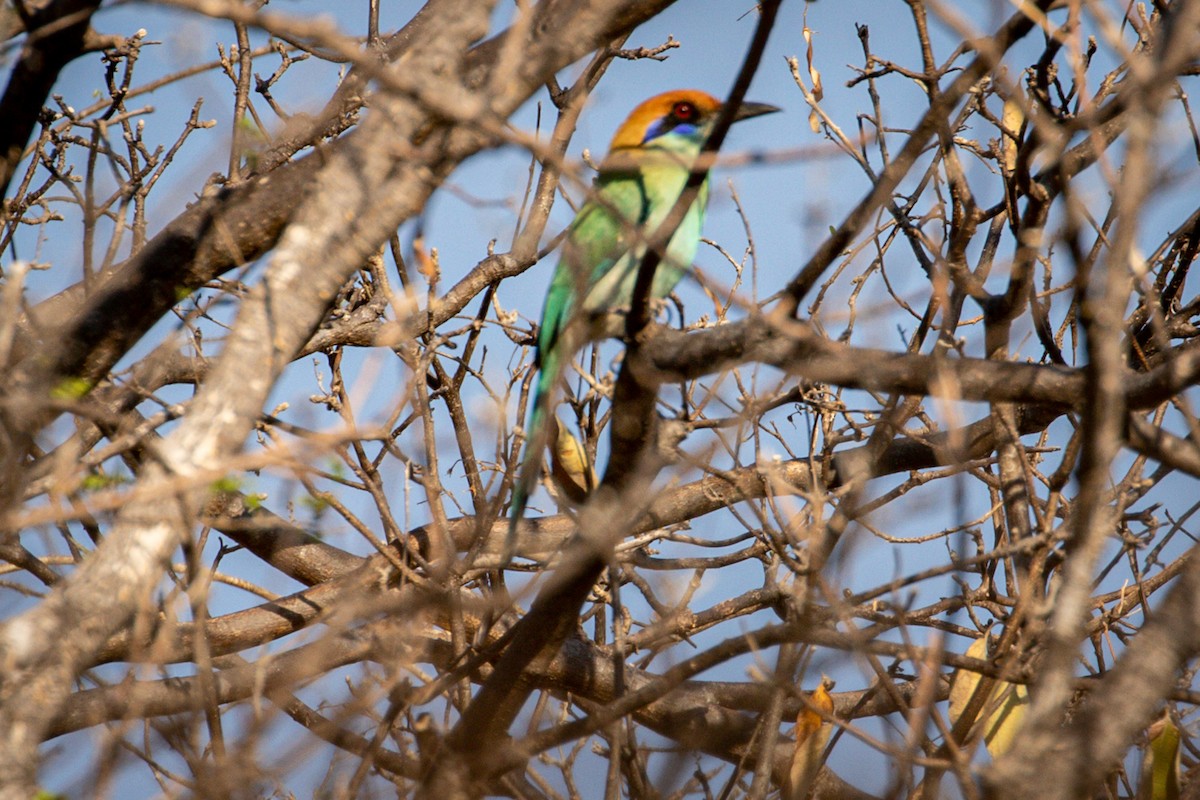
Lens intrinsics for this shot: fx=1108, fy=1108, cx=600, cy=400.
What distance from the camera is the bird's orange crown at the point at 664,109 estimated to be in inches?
173

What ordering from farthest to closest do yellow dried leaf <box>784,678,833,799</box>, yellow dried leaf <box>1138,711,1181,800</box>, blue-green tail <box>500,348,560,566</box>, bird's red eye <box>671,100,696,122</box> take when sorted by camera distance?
1. bird's red eye <box>671,100,696,122</box>
2. blue-green tail <box>500,348,560,566</box>
3. yellow dried leaf <box>784,678,833,799</box>
4. yellow dried leaf <box>1138,711,1181,800</box>

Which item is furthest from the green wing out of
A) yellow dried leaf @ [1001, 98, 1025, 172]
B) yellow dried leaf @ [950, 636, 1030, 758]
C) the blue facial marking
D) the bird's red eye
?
yellow dried leaf @ [950, 636, 1030, 758]

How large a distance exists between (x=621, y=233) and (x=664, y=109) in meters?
0.99

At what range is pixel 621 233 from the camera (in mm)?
3668

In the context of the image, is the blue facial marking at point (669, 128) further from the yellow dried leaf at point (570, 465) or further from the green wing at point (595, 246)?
the yellow dried leaf at point (570, 465)

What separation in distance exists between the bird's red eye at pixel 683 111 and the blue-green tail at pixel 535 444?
132 centimetres

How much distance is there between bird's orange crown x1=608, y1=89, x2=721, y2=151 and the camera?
440 cm

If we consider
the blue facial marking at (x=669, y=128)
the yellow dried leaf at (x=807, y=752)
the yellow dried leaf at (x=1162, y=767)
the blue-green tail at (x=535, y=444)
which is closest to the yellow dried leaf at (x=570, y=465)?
the blue-green tail at (x=535, y=444)

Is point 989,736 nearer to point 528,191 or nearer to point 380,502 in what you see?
point 380,502

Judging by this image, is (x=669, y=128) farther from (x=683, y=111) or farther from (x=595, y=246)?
(x=595, y=246)

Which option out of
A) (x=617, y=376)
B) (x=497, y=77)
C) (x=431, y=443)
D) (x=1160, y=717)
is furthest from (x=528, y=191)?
(x=1160, y=717)

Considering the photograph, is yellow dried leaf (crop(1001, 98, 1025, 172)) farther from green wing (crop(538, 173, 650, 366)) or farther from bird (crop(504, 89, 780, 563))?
green wing (crop(538, 173, 650, 366))

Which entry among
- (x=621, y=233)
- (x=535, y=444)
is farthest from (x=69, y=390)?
(x=621, y=233)

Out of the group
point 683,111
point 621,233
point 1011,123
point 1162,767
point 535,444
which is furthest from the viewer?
point 683,111
